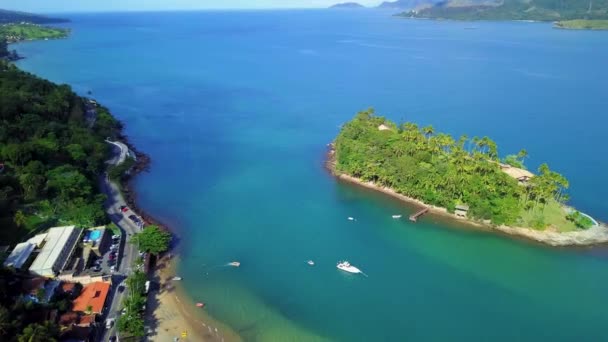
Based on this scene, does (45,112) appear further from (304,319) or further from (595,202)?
(595,202)

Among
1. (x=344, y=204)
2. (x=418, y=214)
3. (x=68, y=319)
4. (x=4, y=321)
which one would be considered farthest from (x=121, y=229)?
Result: (x=418, y=214)

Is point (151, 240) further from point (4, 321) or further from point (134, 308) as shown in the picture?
point (4, 321)

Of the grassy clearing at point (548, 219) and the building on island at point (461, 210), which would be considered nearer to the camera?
the grassy clearing at point (548, 219)

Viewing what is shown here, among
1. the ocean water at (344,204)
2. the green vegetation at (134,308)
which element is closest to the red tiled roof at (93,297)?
the green vegetation at (134,308)

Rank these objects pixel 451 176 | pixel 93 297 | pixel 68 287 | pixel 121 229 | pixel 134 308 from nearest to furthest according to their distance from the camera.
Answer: pixel 134 308 → pixel 93 297 → pixel 68 287 → pixel 121 229 → pixel 451 176

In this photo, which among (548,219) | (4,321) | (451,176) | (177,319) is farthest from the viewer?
(451,176)

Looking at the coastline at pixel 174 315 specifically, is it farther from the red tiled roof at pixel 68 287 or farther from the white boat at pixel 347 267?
the white boat at pixel 347 267

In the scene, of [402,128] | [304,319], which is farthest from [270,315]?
[402,128]

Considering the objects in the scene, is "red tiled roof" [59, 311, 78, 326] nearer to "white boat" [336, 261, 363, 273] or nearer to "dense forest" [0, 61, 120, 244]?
"dense forest" [0, 61, 120, 244]
